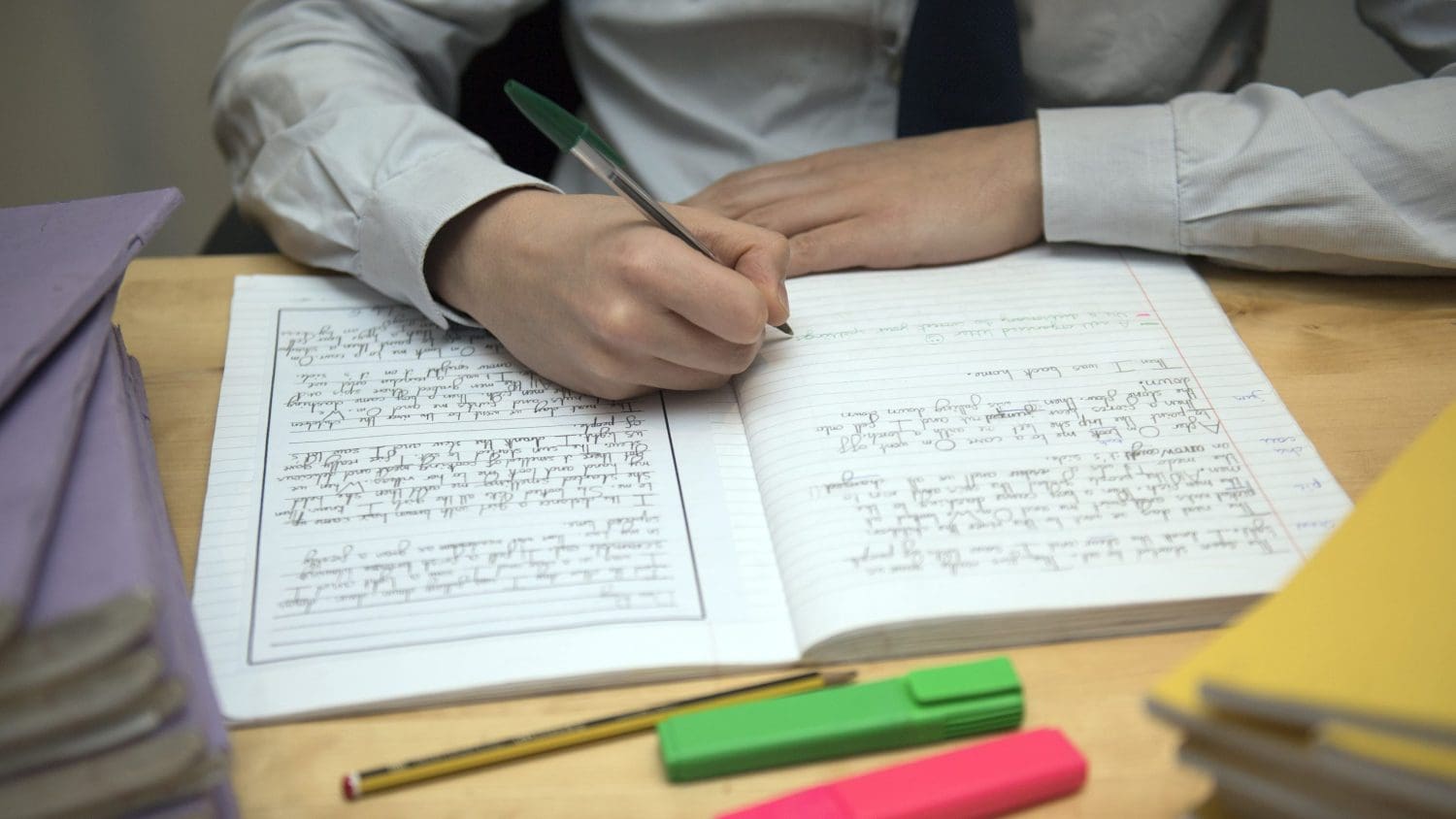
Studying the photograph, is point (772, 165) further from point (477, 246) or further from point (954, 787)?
point (954, 787)

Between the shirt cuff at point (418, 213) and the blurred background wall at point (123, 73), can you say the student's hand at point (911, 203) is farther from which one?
the blurred background wall at point (123, 73)

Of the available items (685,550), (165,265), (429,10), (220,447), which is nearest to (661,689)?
(685,550)

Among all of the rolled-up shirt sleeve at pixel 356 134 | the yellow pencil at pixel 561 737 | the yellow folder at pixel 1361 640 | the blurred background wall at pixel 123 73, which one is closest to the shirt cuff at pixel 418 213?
the rolled-up shirt sleeve at pixel 356 134

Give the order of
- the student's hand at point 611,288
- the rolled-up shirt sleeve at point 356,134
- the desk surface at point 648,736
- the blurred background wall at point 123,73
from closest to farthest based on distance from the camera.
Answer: the desk surface at point 648,736, the student's hand at point 611,288, the rolled-up shirt sleeve at point 356,134, the blurred background wall at point 123,73

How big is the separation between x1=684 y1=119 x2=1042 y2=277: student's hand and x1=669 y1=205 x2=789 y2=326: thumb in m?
0.11

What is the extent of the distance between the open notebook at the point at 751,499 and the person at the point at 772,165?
50mm

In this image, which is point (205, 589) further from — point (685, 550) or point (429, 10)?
point (429, 10)

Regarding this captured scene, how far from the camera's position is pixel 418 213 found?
704 millimetres

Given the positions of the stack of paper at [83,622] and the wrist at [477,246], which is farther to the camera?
the wrist at [477,246]

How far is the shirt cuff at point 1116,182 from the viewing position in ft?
2.43

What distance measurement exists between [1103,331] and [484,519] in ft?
1.31

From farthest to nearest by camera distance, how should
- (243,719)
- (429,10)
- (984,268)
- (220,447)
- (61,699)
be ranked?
(429,10)
(984,268)
(220,447)
(243,719)
(61,699)

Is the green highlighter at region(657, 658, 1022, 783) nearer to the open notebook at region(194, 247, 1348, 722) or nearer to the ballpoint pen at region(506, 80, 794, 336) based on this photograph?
the open notebook at region(194, 247, 1348, 722)

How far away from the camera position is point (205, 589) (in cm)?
53
